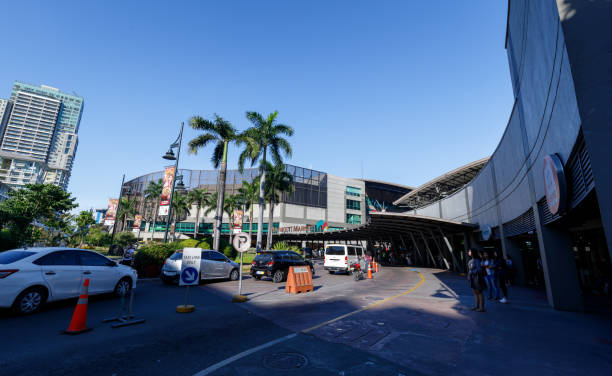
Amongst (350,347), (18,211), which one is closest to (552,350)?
(350,347)

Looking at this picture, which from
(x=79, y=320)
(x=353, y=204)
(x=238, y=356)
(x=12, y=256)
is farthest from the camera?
(x=353, y=204)

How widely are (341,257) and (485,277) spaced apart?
10149 millimetres

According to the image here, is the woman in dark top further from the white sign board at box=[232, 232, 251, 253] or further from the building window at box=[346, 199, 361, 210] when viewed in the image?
the building window at box=[346, 199, 361, 210]

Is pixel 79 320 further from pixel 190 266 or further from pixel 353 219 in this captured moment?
pixel 353 219

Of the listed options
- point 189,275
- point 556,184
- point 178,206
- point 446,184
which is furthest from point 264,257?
point 178,206

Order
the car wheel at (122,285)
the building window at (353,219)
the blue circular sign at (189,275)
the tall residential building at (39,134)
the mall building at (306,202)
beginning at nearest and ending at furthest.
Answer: the blue circular sign at (189,275) < the car wheel at (122,285) < the mall building at (306,202) < the building window at (353,219) < the tall residential building at (39,134)

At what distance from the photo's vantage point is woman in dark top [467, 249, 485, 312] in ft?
28.0

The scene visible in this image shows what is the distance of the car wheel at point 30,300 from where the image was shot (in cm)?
660

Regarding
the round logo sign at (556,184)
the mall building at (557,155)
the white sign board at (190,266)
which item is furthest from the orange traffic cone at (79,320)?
the round logo sign at (556,184)

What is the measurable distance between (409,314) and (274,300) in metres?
4.49

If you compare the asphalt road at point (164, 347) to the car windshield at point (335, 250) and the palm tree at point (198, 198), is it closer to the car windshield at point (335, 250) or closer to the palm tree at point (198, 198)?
the car windshield at point (335, 250)

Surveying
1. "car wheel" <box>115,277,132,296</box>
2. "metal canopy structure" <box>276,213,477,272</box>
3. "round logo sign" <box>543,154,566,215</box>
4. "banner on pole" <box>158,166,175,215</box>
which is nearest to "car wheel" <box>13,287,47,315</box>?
"car wheel" <box>115,277,132,296</box>

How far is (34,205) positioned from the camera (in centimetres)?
2847

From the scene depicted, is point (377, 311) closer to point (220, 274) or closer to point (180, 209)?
point (220, 274)
